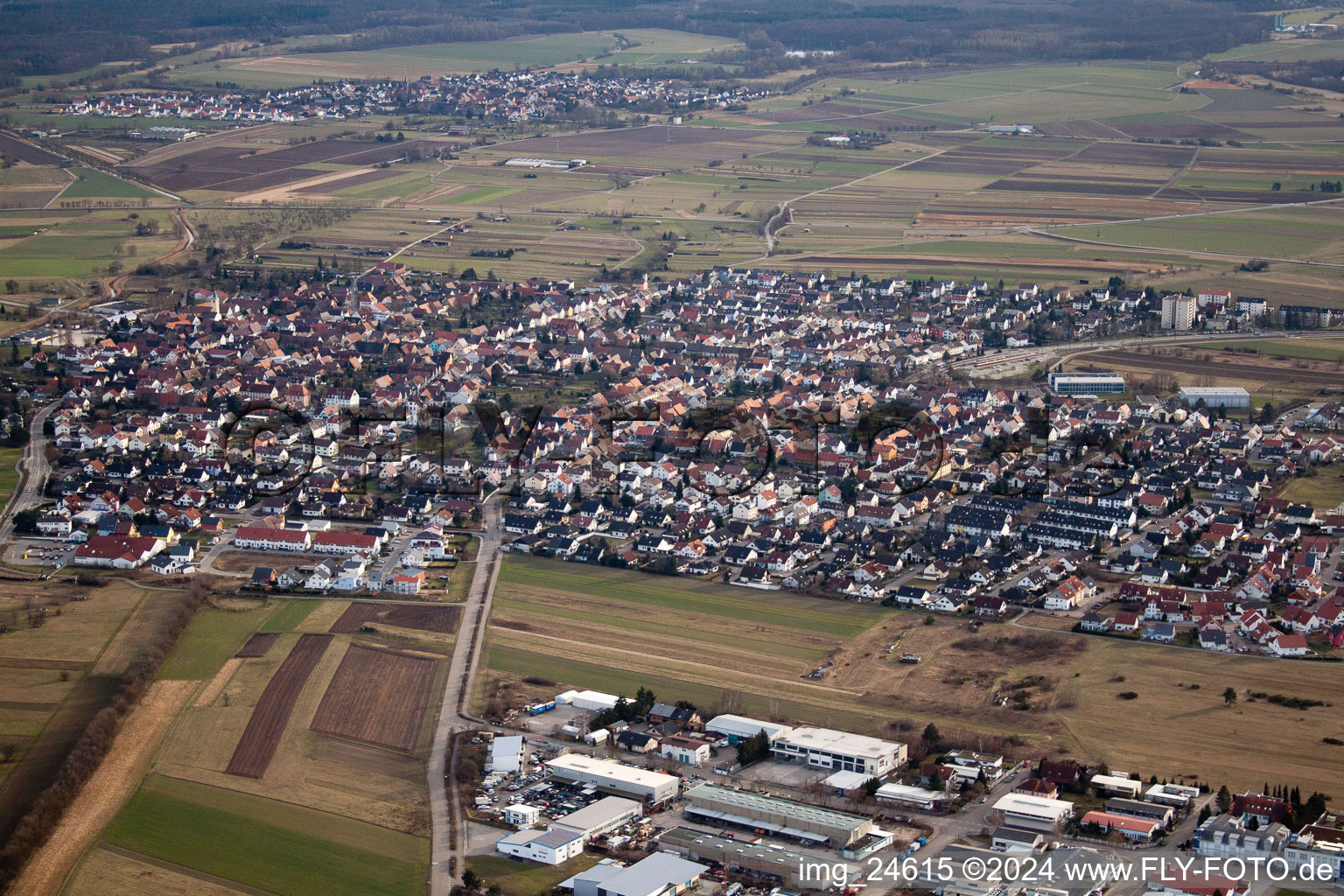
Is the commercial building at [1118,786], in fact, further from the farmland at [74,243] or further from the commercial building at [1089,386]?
the farmland at [74,243]

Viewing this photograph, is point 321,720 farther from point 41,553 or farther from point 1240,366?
point 1240,366

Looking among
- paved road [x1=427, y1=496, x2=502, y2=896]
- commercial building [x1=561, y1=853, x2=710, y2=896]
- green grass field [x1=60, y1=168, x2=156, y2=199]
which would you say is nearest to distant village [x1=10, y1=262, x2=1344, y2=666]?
paved road [x1=427, y1=496, x2=502, y2=896]

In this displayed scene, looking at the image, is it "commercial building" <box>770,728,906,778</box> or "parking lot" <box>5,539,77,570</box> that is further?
"parking lot" <box>5,539,77,570</box>

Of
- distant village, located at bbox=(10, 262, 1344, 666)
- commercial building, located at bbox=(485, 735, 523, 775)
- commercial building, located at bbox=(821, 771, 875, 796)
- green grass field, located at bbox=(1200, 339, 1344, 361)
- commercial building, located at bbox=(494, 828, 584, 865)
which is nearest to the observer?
commercial building, located at bbox=(494, 828, 584, 865)

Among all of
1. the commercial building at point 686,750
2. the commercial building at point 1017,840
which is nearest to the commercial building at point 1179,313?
the commercial building at point 686,750

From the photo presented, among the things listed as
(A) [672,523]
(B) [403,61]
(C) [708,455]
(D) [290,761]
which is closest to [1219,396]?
(C) [708,455]

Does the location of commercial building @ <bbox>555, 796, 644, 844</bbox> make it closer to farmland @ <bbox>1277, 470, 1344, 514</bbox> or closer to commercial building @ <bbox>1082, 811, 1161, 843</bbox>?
commercial building @ <bbox>1082, 811, 1161, 843</bbox>
